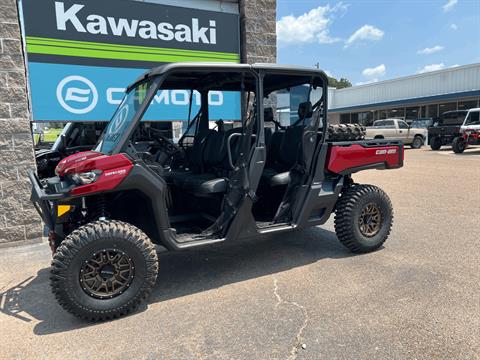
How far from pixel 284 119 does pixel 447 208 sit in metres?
3.83

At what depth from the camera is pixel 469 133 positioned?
55.7 feet

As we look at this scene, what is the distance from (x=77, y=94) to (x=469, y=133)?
16.9 metres

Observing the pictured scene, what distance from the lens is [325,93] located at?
430 cm

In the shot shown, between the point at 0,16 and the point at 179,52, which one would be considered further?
the point at 179,52

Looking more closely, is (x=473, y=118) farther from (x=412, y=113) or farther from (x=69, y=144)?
(x=69, y=144)

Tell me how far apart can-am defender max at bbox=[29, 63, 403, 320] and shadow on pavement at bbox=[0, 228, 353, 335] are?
36 centimetres

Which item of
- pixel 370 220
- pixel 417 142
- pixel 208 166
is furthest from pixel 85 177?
pixel 417 142

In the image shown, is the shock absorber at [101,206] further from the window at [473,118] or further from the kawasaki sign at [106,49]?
the window at [473,118]

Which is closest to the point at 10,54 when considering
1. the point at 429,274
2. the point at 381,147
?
the point at 381,147

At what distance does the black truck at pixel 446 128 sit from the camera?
19.1 meters

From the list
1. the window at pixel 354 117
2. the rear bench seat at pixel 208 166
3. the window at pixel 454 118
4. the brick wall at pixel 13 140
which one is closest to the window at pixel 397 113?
the window at pixel 354 117

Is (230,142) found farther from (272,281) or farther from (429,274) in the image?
(429,274)

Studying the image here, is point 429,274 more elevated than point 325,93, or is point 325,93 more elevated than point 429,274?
point 325,93

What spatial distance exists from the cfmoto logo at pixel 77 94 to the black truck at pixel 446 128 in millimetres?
18125
